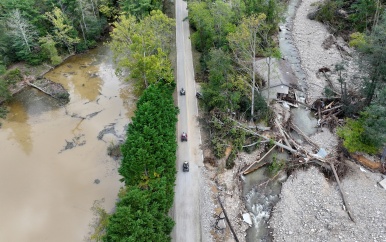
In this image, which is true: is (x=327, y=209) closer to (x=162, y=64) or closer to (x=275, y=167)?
(x=275, y=167)

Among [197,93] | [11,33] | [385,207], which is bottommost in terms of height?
[385,207]

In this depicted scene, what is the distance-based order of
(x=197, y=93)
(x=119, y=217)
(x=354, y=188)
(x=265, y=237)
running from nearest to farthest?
(x=119, y=217)
(x=265, y=237)
(x=354, y=188)
(x=197, y=93)

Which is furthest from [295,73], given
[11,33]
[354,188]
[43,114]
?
[11,33]

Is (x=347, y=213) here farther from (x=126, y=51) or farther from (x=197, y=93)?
(x=126, y=51)

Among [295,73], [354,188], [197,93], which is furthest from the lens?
[295,73]

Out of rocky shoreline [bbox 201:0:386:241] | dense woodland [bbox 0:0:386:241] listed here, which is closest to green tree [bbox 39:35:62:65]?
dense woodland [bbox 0:0:386:241]

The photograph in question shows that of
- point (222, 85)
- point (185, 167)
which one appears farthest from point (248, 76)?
point (185, 167)

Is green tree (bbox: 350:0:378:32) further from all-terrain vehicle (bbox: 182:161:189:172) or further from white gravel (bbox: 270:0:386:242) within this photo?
all-terrain vehicle (bbox: 182:161:189:172)
